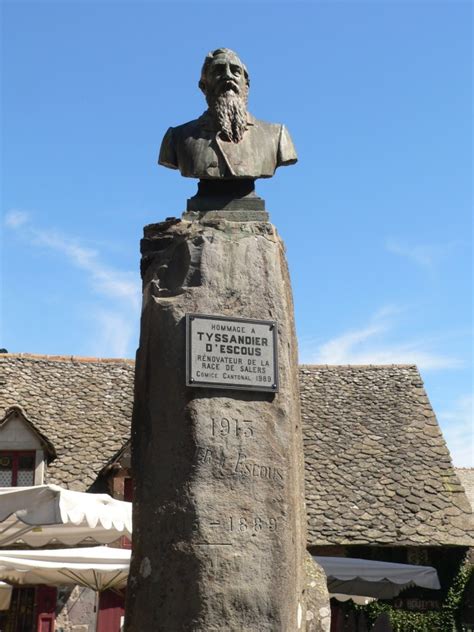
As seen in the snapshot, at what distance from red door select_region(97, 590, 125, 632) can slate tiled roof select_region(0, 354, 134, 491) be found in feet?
7.18

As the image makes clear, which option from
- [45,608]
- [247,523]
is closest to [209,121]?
[247,523]

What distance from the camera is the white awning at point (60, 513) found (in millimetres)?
8367

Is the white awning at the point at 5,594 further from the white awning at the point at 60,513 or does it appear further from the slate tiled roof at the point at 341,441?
the slate tiled roof at the point at 341,441

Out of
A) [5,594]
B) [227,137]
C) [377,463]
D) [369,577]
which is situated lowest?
[5,594]

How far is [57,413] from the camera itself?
19438 millimetres

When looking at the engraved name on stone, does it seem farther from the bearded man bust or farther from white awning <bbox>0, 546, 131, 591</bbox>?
white awning <bbox>0, 546, 131, 591</bbox>

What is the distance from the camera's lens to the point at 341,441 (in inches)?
803

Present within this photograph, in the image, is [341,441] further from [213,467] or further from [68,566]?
[213,467]

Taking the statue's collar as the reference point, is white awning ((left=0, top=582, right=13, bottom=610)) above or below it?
below

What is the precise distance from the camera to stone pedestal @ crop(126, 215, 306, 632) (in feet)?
16.5

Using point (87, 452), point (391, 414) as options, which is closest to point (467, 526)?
point (391, 414)

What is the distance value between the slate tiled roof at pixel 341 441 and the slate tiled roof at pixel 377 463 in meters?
0.02

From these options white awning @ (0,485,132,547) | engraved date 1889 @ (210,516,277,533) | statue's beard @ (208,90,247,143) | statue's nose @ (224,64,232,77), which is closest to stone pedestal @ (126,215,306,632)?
engraved date 1889 @ (210,516,277,533)

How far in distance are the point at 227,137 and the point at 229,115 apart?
6.3 inches
